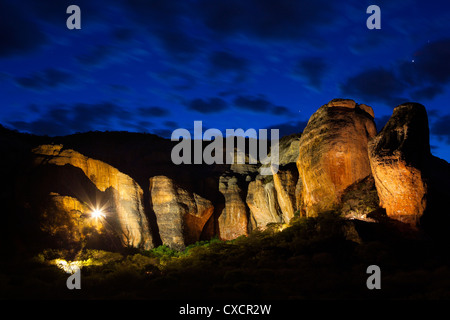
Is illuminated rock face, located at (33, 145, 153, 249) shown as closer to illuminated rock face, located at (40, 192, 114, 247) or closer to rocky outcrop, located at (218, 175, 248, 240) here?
illuminated rock face, located at (40, 192, 114, 247)

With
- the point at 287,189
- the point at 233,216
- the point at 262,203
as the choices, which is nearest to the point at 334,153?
the point at 287,189

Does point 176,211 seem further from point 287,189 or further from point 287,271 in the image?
point 287,271

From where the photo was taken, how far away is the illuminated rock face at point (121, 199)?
31.2 metres

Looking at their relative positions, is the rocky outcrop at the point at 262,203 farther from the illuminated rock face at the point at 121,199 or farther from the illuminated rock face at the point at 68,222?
the illuminated rock face at the point at 68,222

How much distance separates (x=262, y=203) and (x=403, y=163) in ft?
50.9

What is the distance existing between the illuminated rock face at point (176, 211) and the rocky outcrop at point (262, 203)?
3.81 meters

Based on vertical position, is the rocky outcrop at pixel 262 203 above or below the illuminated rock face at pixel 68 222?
above

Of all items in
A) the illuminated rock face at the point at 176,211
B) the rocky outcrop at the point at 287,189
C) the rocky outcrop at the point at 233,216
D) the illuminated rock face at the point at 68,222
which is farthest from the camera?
the rocky outcrop at the point at 233,216

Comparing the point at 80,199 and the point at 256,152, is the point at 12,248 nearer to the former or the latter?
the point at 80,199

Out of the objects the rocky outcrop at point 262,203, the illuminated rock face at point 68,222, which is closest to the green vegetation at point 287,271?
the illuminated rock face at point 68,222

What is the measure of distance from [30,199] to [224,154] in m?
21.3

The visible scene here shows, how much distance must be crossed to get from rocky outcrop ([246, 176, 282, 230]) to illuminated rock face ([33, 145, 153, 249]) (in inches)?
368

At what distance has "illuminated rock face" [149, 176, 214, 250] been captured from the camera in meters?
33.0
